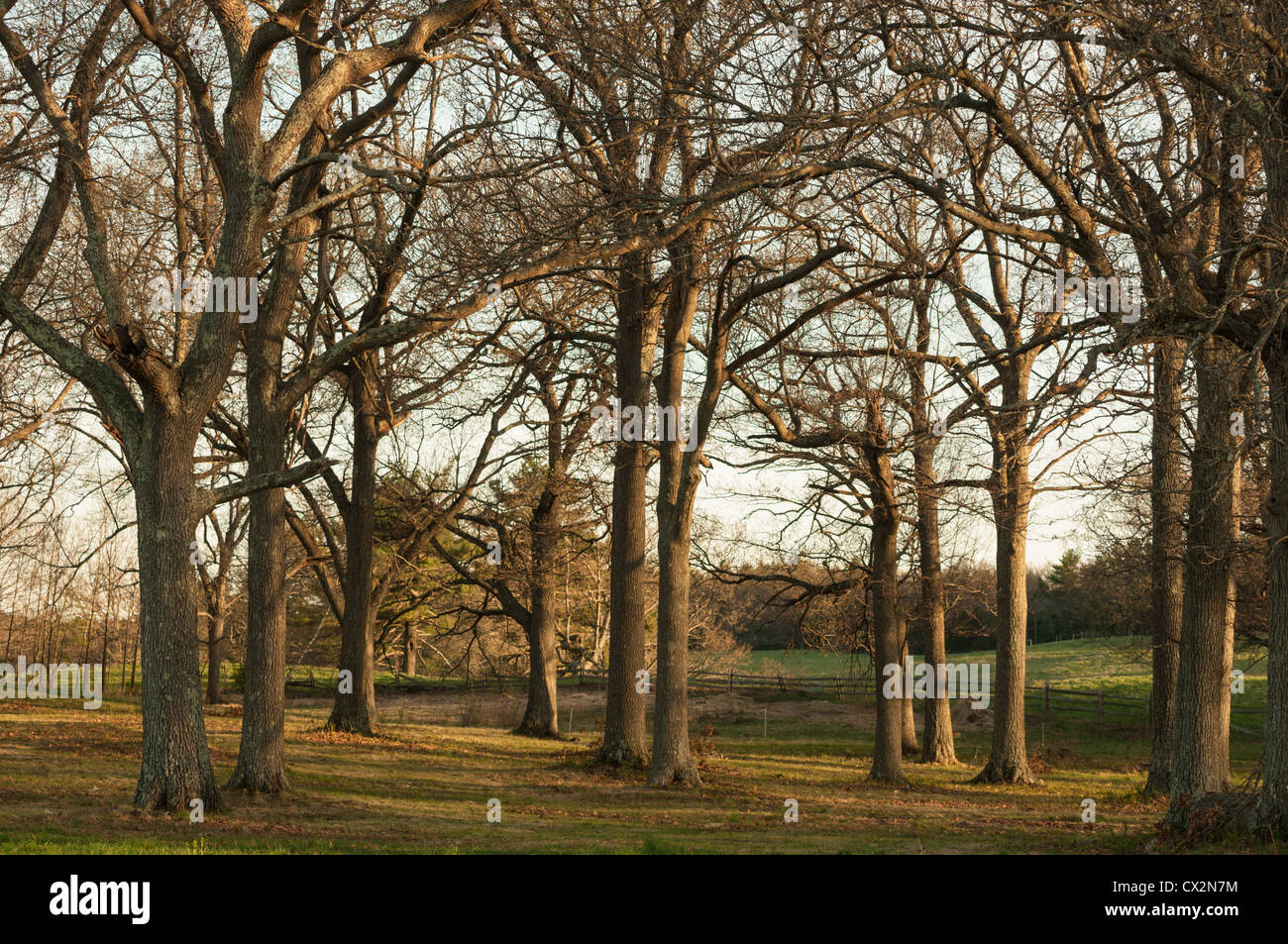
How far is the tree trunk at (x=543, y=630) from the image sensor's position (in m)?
26.0

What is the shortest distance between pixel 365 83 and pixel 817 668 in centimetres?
4691

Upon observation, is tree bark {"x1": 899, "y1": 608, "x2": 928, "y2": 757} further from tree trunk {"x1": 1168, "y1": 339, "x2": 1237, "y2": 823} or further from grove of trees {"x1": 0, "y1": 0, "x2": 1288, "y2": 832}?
tree trunk {"x1": 1168, "y1": 339, "x2": 1237, "y2": 823}

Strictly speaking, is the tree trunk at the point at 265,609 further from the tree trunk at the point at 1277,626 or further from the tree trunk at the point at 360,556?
the tree trunk at the point at 1277,626

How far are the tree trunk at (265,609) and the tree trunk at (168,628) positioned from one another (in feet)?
7.73

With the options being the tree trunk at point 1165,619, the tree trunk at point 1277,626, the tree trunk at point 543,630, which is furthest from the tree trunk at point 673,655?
the tree trunk at point 543,630

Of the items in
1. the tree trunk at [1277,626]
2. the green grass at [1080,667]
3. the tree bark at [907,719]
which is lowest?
the green grass at [1080,667]

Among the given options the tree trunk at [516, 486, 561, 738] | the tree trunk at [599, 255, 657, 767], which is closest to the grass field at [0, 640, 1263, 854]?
the tree trunk at [599, 255, 657, 767]

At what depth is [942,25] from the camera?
10.0 metres

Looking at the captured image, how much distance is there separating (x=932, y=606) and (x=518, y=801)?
10954 mm

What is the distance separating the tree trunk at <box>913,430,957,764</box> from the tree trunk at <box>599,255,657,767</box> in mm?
4751

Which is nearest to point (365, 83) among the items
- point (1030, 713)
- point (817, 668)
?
point (1030, 713)

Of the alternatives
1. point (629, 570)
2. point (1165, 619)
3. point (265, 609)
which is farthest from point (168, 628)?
point (1165, 619)

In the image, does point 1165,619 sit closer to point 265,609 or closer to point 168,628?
point 265,609

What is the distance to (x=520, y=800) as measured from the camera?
49.6 ft
